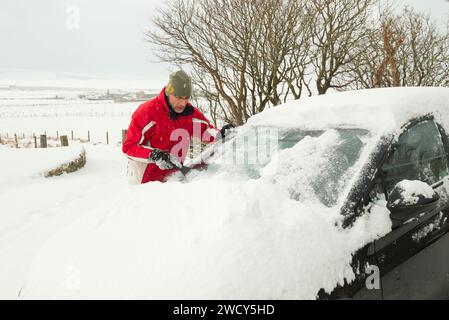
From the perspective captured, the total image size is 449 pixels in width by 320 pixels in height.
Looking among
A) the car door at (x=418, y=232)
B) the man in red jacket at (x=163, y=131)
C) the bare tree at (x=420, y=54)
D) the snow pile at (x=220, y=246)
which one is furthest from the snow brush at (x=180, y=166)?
the bare tree at (x=420, y=54)

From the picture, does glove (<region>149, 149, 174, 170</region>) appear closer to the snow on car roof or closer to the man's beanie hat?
the man's beanie hat

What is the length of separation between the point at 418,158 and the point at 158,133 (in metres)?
2.19

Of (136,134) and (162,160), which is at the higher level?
(136,134)

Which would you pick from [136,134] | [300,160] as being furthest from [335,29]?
[300,160]

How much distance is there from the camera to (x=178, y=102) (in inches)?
125

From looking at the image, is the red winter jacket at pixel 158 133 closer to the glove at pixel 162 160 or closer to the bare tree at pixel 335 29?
the glove at pixel 162 160

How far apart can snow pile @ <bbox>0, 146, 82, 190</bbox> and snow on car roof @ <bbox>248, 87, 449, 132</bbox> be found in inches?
264

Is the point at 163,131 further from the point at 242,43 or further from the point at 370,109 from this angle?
the point at 242,43

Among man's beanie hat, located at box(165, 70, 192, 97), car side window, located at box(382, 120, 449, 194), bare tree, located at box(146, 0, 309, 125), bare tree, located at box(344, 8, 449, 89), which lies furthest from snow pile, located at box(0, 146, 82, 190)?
bare tree, located at box(344, 8, 449, 89)

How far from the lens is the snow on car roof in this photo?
190 cm

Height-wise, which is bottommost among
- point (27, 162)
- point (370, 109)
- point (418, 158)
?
point (27, 162)

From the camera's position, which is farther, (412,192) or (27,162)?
(27,162)

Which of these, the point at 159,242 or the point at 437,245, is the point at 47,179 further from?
the point at 437,245
